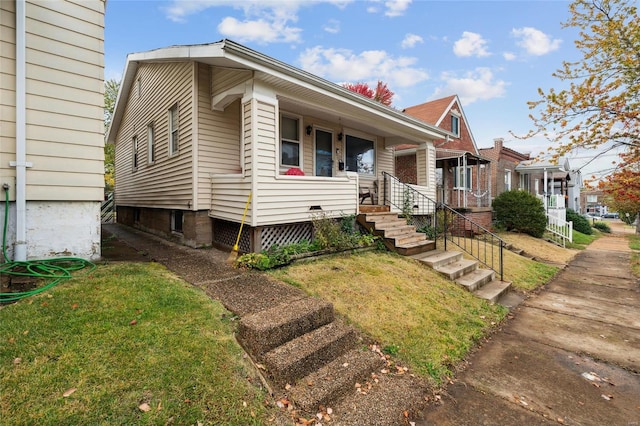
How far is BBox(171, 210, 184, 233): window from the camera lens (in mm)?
8344

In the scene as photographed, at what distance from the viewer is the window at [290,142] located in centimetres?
798

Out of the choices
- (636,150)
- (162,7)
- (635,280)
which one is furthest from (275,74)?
(635,280)

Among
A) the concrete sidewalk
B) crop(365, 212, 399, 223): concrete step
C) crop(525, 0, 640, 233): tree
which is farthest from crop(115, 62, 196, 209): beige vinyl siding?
crop(525, 0, 640, 233): tree

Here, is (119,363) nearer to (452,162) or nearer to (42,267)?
(42,267)

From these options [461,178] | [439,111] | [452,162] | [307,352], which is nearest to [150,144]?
[307,352]

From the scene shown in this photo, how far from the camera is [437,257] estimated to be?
704 centimetres

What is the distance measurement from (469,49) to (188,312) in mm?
11414

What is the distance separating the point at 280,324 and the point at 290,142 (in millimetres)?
5942

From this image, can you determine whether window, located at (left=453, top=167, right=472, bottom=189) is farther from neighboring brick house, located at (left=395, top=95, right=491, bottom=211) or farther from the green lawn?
the green lawn

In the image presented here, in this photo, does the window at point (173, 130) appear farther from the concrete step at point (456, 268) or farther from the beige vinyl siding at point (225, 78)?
the concrete step at point (456, 268)

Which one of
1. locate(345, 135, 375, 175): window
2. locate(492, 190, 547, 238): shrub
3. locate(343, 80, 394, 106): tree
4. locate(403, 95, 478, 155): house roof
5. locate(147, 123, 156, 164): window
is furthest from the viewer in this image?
locate(343, 80, 394, 106): tree

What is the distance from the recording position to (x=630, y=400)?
3.01 m

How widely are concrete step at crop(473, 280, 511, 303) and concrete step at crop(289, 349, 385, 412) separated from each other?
351 cm

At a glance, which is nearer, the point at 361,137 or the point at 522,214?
the point at 361,137
